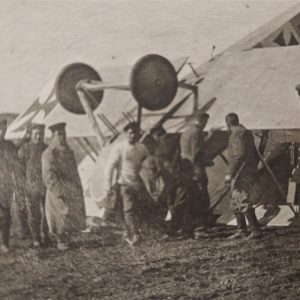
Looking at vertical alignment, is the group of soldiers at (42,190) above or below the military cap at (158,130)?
below

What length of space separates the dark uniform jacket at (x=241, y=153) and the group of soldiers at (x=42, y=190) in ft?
3.84

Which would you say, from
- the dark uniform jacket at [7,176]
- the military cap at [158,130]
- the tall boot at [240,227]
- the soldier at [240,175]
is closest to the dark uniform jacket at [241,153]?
the soldier at [240,175]

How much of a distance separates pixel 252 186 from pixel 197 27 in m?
1.27

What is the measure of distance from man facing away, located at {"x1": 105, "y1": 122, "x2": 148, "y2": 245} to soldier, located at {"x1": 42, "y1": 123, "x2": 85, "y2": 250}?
0.81ft

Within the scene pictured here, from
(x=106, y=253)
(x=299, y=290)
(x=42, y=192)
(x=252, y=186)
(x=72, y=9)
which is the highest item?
(x=72, y=9)

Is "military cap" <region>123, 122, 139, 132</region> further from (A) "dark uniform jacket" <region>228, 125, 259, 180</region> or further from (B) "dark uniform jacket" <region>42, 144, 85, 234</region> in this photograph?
(A) "dark uniform jacket" <region>228, 125, 259, 180</region>

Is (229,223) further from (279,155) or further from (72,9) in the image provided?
(72,9)

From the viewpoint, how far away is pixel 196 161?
383cm

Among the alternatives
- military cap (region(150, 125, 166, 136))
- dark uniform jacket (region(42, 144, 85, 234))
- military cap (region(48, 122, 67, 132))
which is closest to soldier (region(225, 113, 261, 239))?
military cap (region(150, 125, 166, 136))

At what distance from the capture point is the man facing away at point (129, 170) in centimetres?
380

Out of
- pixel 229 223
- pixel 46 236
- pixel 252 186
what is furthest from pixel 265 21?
pixel 46 236

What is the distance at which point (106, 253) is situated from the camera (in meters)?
3.82

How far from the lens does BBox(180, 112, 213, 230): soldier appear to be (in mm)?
3822

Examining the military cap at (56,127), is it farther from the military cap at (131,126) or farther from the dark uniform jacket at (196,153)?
the dark uniform jacket at (196,153)
